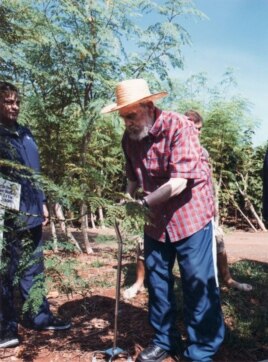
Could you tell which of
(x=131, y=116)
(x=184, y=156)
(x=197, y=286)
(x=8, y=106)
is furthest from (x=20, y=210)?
(x=197, y=286)

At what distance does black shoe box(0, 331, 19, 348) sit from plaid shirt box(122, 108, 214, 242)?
1.40 metres

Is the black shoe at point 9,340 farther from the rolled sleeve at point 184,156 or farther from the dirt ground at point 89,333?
the rolled sleeve at point 184,156

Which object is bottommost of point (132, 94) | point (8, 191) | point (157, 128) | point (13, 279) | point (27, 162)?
point (13, 279)

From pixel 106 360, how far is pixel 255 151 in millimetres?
10584

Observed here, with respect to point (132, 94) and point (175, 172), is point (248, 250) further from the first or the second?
point (132, 94)

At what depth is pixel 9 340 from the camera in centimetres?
334

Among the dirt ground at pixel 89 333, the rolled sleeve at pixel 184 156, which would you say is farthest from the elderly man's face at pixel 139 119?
the dirt ground at pixel 89 333

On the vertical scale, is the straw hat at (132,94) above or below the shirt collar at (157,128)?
above

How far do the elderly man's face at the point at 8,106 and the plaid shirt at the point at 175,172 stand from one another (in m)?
1.02

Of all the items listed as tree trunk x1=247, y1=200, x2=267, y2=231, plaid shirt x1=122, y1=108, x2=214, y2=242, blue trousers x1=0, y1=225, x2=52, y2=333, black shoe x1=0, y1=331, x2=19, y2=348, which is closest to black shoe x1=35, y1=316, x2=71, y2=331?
blue trousers x1=0, y1=225, x2=52, y2=333

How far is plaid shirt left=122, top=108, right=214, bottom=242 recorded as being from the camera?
278cm

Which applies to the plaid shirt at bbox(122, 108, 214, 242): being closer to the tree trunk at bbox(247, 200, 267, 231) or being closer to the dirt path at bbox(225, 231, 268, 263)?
the dirt path at bbox(225, 231, 268, 263)

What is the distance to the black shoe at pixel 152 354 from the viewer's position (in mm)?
3021

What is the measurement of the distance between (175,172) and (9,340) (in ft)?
6.24
